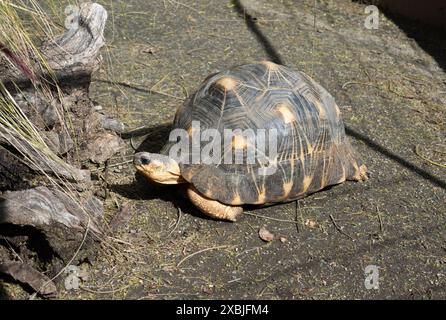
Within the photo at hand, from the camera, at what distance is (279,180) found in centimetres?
303

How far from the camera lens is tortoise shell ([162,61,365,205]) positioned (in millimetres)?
2953

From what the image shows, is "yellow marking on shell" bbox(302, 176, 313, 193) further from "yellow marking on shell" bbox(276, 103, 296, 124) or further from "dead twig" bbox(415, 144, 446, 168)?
"dead twig" bbox(415, 144, 446, 168)

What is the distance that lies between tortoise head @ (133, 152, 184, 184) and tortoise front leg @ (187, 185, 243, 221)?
14cm

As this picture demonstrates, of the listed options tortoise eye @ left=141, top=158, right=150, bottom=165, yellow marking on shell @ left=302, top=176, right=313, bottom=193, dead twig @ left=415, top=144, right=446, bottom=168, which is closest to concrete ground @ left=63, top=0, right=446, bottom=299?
dead twig @ left=415, top=144, right=446, bottom=168

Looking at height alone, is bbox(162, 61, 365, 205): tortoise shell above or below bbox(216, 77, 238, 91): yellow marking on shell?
Result: below

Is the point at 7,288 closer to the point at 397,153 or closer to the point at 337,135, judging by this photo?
the point at 337,135

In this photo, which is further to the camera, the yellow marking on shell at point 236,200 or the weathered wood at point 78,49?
the weathered wood at point 78,49

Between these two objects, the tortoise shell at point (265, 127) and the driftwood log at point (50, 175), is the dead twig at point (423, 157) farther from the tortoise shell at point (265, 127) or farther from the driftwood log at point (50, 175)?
the driftwood log at point (50, 175)

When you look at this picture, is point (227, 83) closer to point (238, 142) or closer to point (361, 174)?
point (238, 142)

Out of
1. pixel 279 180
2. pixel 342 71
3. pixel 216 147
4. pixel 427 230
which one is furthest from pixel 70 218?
pixel 342 71

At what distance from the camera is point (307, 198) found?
3.33 metres

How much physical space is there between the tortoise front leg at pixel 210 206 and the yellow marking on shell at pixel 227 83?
22.5 inches

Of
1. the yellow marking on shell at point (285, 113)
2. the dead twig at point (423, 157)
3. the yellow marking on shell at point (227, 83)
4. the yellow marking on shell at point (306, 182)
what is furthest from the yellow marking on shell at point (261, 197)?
the dead twig at point (423, 157)

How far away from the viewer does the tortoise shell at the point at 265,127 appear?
2.95m
